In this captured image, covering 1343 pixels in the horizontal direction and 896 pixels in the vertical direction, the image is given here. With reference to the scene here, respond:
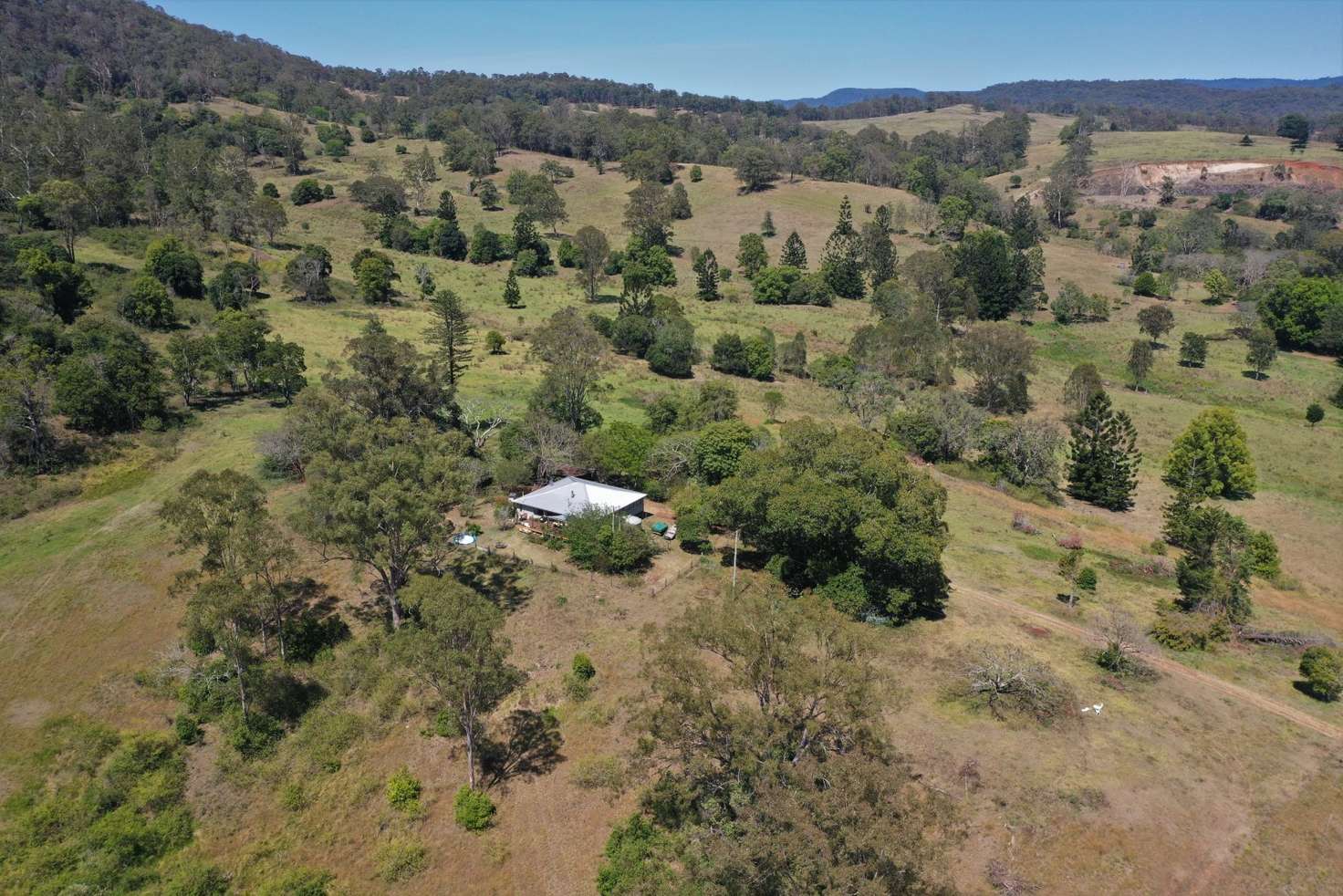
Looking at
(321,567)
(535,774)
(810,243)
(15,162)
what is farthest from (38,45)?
(535,774)

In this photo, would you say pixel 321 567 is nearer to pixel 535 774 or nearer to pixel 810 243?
pixel 535 774

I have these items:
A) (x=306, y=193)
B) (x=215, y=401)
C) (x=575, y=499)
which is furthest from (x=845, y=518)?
(x=306, y=193)

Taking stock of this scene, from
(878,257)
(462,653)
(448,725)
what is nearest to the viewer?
(462,653)

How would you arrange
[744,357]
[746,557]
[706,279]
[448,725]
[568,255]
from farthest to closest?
1. [568,255]
2. [706,279]
3. [744,357]
4. [746,557]
5. [448,725]

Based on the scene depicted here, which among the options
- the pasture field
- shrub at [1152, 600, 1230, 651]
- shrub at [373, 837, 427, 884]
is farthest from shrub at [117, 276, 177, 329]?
shrub at [1152, 600, 1230, 651]

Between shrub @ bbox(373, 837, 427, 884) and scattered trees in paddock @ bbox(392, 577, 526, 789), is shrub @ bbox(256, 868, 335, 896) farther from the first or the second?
scattered trees in paddock @ bbox(392, 577, 526, 789)

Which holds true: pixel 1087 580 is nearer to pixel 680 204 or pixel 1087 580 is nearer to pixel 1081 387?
pixel 1081 387

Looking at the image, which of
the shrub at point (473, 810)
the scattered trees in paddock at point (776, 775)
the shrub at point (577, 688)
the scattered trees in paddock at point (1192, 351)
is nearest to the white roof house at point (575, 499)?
the shrub at point (577, 688)

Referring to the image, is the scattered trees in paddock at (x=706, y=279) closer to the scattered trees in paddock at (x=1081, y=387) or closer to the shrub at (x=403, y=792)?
the scattered trees in paddock at (x=1081, y=387)
